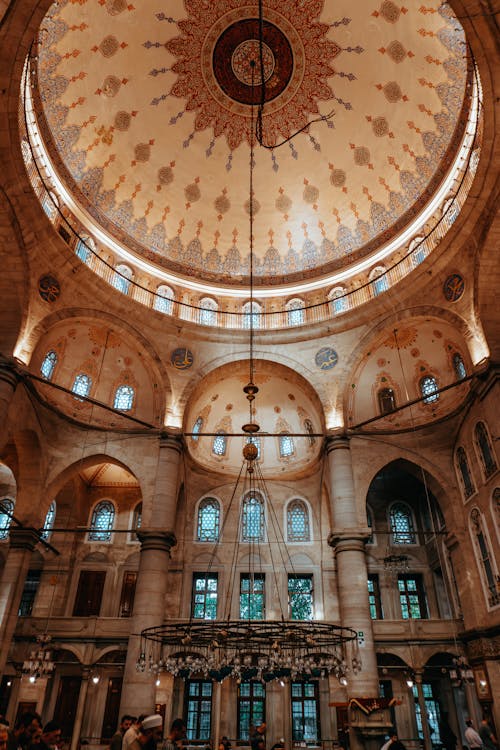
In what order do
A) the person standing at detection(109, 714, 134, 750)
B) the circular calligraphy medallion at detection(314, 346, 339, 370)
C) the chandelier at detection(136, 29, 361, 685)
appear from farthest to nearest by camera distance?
the circular calligraphy medallion at detection(314, 346, 339, 370) → the chandelier at detection(136, 29, 361, 685) → the person standing at detection(109, 714, 134, 750)

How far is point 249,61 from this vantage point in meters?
20.8

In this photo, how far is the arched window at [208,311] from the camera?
22.0 m

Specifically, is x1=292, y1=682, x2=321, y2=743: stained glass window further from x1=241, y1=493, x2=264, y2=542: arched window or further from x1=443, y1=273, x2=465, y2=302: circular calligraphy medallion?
x1=443, y1=273, x2=465, y2=302: circular calligraphy medallion

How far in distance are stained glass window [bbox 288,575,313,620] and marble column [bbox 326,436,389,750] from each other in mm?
4199

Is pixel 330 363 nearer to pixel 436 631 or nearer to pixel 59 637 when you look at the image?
pixel 436 631

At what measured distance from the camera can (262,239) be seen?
79.4ft

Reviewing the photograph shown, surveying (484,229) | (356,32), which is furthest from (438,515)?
(356,32)

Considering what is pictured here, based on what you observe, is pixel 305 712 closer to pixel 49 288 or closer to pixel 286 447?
pixel 286 447

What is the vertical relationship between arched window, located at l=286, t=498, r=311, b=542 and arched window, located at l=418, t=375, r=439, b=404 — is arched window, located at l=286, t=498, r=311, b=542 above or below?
below

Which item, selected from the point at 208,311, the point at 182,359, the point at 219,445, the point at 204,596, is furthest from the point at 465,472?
the point at 208,311

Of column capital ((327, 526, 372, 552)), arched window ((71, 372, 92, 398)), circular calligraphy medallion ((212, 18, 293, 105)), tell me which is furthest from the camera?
circular calligraphy medallion ((212, 18, 293, 105))

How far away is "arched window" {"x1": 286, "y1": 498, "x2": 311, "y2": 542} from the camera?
Answer: 22.6 m

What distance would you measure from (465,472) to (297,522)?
782cm

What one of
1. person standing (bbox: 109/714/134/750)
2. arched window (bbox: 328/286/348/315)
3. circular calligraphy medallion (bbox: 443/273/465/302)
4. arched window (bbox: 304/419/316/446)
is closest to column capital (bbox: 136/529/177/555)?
person standing (bbox: 109/714/134/750)
